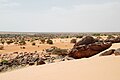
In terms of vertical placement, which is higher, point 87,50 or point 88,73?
point 88,73

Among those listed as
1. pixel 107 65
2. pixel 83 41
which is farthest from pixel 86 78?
pixel 83 41

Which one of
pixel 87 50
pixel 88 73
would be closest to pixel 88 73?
pixel 88 73

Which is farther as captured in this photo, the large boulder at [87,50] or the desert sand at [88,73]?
the large boulder at [87,50]

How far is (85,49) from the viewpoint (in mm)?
18672

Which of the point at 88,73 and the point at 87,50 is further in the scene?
the point at 87,50

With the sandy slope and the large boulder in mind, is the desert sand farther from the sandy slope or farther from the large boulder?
the large boulder

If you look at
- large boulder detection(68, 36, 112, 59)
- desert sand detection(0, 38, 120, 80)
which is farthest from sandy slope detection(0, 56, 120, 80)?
large boulder detection(68, 36, 112, 59)

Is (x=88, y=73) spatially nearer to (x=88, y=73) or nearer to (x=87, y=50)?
(x=88, y=73)

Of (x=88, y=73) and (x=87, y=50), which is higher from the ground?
(x=88, y=73)

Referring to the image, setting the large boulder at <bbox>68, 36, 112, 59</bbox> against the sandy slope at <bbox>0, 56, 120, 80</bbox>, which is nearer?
the sandy slope at <bbox>0, 56, 120, 80</bbox>

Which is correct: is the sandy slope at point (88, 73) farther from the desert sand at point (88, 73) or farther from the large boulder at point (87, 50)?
the large boulder at point (87, 50)

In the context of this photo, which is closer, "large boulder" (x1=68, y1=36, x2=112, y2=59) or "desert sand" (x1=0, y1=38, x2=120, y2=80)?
"desert sand" (x1=0, y1=38, x2=120, y2=80)

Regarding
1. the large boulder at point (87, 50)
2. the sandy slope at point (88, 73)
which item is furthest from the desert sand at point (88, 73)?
the large boulder at point (87, 50)

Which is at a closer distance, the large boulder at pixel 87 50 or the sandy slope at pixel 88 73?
the sandy slope at pixel 88 73
